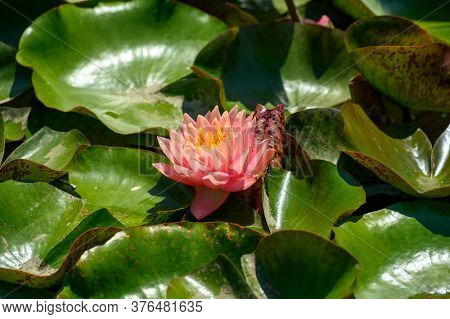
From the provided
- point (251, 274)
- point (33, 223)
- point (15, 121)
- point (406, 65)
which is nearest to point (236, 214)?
point (251, 274)

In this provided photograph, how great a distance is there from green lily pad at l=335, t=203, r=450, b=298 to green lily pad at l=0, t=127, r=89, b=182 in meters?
0.77

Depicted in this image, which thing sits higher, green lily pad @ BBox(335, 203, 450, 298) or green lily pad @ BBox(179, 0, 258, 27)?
green lily pad @ BBox(179, 0, 258, 27)

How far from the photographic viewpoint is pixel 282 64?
234 cm

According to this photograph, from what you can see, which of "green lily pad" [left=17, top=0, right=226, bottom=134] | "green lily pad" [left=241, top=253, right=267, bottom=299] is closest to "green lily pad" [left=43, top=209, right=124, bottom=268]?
"green lily pad" [left=241, top=253, right=267, bottom=299]

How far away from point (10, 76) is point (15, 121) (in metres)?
0.24

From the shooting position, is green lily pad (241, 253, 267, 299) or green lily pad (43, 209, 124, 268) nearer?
green lily pad (241, 253, 267, 299)

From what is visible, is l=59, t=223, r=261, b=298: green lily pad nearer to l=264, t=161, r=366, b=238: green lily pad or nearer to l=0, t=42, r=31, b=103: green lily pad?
l=264, t=161, r=366, b=238: green lily pad

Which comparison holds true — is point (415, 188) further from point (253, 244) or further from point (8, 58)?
point (8, 58)

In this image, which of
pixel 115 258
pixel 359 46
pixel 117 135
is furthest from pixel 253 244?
pixel 359 46

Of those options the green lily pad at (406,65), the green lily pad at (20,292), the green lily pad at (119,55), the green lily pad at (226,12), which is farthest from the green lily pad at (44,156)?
the green lily pad at (226,12)

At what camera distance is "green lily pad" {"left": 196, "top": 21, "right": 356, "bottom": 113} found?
227 cm

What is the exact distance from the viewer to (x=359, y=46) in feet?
7.09

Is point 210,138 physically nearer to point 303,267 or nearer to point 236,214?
point 236,214
